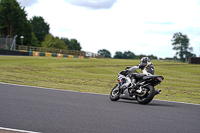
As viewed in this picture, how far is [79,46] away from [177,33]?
5142 centimetres

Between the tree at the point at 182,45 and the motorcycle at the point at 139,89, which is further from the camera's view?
the tree at the point at 182,45

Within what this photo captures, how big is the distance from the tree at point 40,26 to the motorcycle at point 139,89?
129888 mm

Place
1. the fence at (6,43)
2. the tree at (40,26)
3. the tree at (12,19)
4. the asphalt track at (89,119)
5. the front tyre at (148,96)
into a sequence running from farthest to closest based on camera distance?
the tree at (40,26), the tree at (12,19), the fence at (6,43), the front tyre at (148,96), the asphalt track at (89,119)

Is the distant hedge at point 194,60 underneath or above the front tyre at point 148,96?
above

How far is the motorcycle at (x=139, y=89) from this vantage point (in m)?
9.24

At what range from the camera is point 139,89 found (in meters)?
9.47

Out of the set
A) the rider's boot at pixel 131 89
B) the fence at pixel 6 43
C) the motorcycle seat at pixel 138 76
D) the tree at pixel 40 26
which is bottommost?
the rider's boot at pixel 131 89

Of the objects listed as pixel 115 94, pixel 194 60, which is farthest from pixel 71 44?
pixel 115 94

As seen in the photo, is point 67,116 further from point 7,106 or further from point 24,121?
point 7,106

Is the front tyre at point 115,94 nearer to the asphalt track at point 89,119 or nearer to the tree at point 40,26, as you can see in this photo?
the asphalt track at point 89,119

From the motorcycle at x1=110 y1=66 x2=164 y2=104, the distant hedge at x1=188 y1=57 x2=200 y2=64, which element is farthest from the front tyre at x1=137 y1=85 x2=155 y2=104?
the distant hedge at x1=188 y1=57 x2=200 y2=64

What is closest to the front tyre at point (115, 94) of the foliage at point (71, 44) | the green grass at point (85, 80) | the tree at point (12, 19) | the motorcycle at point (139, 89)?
the motorcycle at point (139, 89)

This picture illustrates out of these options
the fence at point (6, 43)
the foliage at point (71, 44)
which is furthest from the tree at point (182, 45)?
the fence at point (6, 43)

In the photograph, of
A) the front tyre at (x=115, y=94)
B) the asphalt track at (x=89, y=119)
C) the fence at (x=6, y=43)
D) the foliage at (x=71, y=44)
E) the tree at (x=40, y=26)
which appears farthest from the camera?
the foliage at (x=71, y=44)
